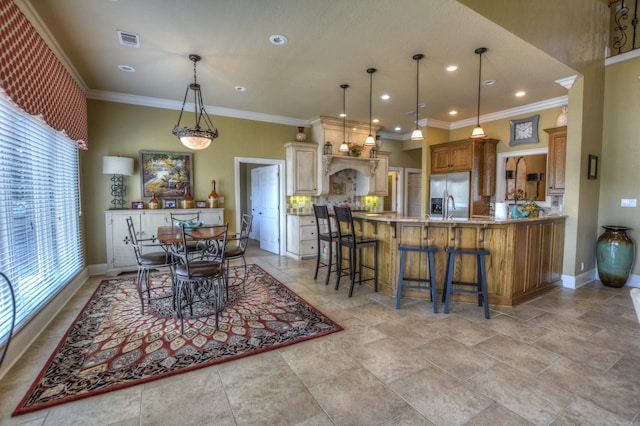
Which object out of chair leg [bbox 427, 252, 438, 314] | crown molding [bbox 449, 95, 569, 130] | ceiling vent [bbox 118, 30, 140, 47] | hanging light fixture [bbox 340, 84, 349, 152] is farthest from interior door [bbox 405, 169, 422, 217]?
ceiling vent [bbox 118, 30, 140, 47]

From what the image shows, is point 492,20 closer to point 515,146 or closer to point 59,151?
point 515,146

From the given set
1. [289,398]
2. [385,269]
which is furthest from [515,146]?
[289,398]

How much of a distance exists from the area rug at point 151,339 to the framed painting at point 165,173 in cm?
200

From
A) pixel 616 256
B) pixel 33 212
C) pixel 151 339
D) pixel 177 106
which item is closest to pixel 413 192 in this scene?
pixel 616 256

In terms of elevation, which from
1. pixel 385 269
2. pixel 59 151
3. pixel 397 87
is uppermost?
pixel 397 87

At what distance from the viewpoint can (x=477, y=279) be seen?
3.59m

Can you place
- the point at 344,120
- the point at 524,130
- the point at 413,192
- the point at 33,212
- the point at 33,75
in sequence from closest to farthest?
the point at 33,75 → the point at 33,212 → the point at 524,130 → the point at 344,120 → the point at 413,192

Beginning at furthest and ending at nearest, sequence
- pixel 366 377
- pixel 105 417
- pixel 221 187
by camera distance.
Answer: pixel 221 187 < pixel 366 377 < pixel 105 417

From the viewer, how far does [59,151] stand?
3.85m

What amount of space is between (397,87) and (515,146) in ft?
9.86

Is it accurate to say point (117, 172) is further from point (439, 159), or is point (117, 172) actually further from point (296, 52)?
point (439, 159)

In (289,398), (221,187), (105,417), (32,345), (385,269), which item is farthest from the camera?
(221,187)

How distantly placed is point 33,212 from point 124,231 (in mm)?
1877

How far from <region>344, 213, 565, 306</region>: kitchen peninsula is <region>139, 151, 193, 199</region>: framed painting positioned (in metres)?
3.47
